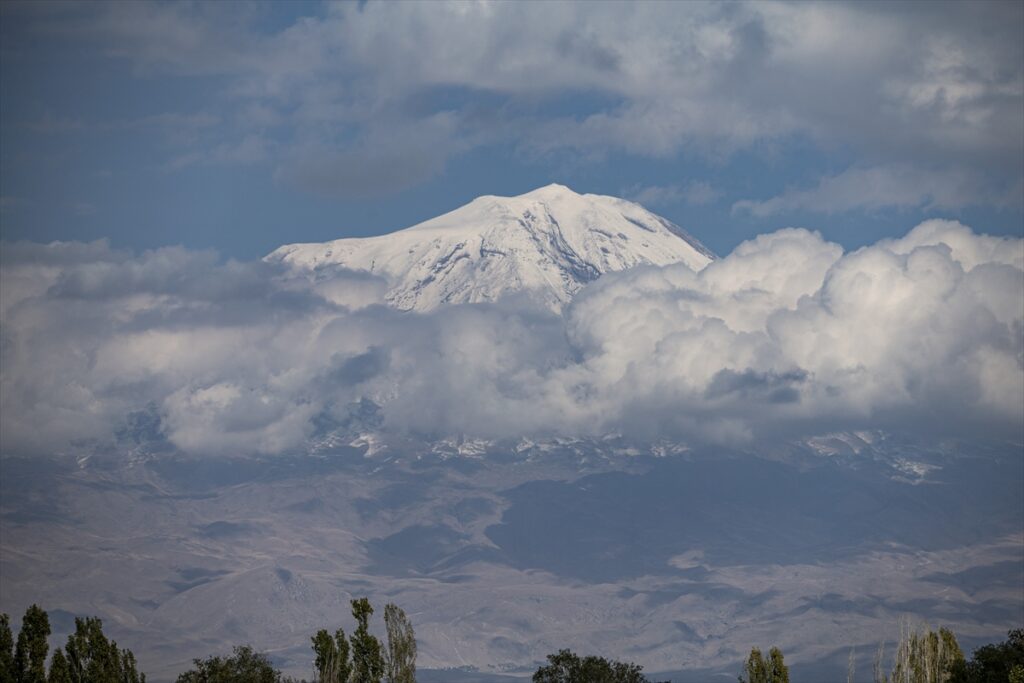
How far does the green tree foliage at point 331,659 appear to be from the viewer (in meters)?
142

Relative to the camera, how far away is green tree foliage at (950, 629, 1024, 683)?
147625 mm

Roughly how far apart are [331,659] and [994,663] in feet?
226

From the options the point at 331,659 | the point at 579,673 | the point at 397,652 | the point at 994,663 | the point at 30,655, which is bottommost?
the point at 994,663

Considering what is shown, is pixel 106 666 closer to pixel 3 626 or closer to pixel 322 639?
pixel 3 626

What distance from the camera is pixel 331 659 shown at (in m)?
142

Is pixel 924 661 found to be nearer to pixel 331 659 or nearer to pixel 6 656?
pixel 331 659

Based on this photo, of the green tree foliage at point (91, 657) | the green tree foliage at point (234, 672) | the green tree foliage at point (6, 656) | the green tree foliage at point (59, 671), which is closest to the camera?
the green tree foliage at point (59, 671)

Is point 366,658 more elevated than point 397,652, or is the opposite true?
point 397,652

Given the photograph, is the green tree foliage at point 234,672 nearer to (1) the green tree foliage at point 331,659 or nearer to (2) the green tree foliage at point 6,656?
(1) the green tree foliage at point 331,659

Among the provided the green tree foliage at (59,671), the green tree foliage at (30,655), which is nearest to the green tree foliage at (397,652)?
the green tree foliage at (59,671)

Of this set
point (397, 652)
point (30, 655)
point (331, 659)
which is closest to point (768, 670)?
point (397, 652)

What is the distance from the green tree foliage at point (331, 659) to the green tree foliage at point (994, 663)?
201ft

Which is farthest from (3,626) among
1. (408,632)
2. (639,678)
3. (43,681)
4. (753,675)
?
(639,678)

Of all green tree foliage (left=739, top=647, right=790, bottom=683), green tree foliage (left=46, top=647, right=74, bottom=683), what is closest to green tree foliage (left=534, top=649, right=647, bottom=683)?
green tree foliage (left=739, top=647, right=790, bottom=683)
